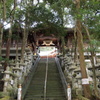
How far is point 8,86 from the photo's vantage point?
25.7ft

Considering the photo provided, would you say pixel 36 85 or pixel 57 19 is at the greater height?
A: pixel 57 19

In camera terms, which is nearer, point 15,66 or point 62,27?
point 15,66

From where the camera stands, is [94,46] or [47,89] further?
[47,89]

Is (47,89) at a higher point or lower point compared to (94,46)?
lower

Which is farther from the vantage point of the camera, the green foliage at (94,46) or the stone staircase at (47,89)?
the stone staircase at (47,89)

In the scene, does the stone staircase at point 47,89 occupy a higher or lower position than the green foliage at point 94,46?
lower

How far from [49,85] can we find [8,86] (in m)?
3.00

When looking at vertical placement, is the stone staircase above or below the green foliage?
below

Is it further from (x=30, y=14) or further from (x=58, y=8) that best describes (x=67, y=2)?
(x=30, y=14)

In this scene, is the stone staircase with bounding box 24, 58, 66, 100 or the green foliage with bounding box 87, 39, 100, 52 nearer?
the green foliage with bounding box 87, 39, 100, 52

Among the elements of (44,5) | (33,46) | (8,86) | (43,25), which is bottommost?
(8,86)

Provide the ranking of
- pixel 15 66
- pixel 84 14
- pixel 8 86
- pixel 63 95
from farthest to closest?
pixel 15 66 → pixel 63 95 → pixel 8 86 → pixel 84 14

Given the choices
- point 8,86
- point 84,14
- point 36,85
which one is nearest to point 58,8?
point 84,14

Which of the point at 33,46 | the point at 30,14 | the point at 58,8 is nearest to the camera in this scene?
the point at 58,8
